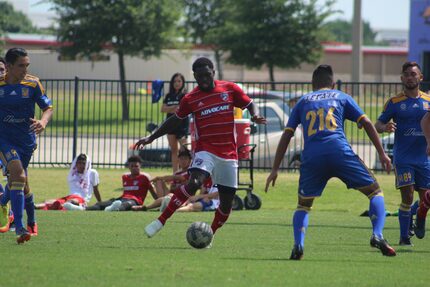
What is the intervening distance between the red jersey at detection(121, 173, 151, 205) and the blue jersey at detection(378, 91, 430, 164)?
677 centimetres

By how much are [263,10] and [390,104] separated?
39.4 m

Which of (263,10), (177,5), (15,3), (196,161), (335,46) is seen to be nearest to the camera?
(196,161)

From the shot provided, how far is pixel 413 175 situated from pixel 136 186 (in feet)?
23.0

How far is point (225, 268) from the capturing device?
930 cm

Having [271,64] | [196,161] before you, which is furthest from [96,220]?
[271,64]

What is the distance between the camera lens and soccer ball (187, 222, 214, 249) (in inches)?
438

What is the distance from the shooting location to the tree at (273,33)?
5081 centimetres

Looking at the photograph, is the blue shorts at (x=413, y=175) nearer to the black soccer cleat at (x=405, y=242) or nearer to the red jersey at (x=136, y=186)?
the black soccer cleat at (x=405, y=242)

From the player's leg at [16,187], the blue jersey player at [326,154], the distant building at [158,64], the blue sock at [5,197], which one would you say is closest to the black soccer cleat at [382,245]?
the blue jersey player at [326,154]

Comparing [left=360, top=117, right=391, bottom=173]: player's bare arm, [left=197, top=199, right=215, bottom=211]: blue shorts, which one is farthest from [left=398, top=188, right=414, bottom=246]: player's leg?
[left=197, top=199, right=215, bottom=211]: blue shorts

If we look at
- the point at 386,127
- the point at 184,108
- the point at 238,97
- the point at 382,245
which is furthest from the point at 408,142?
the point at 184,108

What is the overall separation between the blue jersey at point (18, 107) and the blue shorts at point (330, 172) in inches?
131

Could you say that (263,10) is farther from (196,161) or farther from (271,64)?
(196,161)

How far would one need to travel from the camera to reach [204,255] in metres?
10.4
